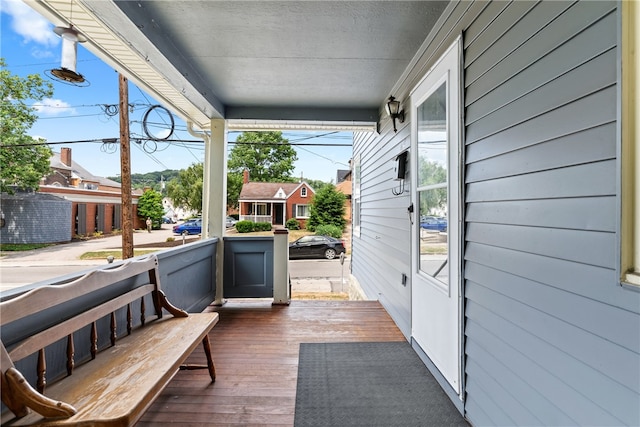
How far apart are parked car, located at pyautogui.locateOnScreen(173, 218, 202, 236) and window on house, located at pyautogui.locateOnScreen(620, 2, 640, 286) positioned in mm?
4020

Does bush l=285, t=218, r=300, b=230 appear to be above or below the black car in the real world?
above

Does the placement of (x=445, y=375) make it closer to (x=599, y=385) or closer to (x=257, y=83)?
(x=599, y=385)

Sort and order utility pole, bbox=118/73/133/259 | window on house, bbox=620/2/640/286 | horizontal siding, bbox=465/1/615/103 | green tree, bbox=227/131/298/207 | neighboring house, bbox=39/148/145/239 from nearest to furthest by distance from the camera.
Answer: window on house, bbox=620/2/640/286
horizontal siding, bbox=465/1/615/103
neighboring house, bbox=39/148/145/239
utility pole, bbox=118/73/133/259
green tree, bbox=227/131/298/207

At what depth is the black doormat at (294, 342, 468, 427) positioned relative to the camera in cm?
171

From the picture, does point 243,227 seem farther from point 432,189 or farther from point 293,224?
point 293,224

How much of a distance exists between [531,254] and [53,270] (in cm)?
282

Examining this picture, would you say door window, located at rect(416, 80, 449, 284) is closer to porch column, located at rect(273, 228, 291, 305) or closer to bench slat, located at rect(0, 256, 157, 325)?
porch column, located at rect(273, 228, 291, 305)

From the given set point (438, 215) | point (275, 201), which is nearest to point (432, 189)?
point (438, 215)

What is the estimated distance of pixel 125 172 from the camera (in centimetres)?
533

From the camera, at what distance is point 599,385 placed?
92 cm

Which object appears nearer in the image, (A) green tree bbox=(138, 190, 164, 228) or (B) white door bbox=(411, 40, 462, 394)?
(B) white door bbox=(411, 40, 462, 394)

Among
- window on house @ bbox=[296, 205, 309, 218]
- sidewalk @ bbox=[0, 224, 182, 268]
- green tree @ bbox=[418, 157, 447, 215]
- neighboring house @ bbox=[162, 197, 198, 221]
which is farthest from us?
window on house @ bbox=[296, 205, 309, 218]

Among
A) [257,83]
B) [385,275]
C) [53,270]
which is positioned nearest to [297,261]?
[385,275]

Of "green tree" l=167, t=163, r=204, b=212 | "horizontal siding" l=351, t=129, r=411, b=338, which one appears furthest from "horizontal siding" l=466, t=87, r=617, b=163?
"green tree" l=167, t=163, r=204, b=212
